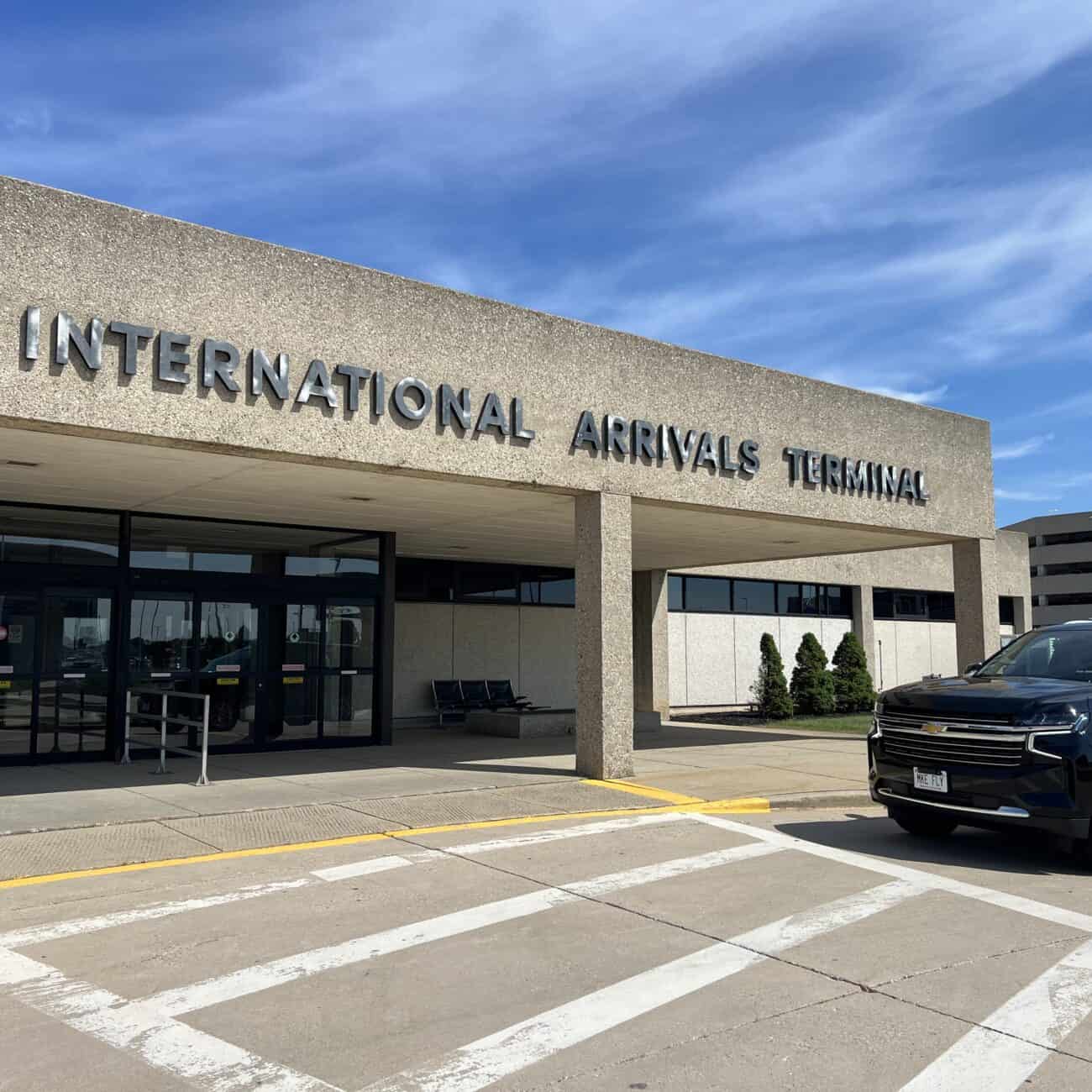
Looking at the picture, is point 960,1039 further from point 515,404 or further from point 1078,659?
point 515,404

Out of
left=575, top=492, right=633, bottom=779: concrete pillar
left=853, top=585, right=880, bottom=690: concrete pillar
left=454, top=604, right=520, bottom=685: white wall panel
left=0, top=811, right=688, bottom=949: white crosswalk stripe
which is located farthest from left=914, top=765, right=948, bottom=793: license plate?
left=853, top=585, right=880, bottom=690: concrete pillar

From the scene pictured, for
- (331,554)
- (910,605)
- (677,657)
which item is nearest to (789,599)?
(677,657)

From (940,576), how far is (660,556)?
12745mm

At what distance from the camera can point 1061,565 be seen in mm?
95375

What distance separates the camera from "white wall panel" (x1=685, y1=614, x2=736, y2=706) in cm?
2594

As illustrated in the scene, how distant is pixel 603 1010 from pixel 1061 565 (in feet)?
329

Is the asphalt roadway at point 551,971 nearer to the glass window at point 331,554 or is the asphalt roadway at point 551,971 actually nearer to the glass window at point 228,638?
the glass window at point 228,638

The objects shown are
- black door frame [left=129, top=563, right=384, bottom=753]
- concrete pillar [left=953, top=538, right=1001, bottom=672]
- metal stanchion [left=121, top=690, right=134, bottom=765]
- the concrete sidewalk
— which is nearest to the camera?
the concrete sidewalk

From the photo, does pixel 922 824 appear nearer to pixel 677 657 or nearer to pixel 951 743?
pixel 951 743

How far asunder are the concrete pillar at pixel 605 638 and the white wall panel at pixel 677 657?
12625mm

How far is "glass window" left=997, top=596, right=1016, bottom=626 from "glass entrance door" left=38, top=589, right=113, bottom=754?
91.8 feet

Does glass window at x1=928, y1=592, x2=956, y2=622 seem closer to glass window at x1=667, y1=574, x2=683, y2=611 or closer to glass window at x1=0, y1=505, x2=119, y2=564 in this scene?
glass window at x1=667, y1=574, x2=683, y2=611

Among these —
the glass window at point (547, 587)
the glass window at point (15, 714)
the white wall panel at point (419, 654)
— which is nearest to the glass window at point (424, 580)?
the white wall panel at point (419, 654)

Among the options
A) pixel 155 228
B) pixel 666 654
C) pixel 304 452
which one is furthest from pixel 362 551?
pixel 666 654
